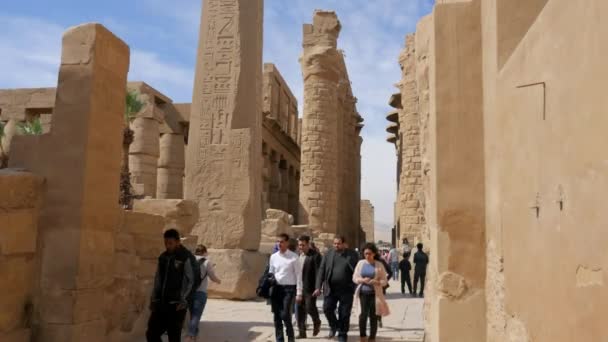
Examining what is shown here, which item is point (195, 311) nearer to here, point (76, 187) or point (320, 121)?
point (76, 187)

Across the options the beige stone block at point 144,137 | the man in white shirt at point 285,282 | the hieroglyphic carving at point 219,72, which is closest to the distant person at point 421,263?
the hieroglyphic carving at point 219,72

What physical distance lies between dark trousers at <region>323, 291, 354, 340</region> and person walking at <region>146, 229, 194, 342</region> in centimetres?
207

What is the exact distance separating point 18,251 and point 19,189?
507 mm

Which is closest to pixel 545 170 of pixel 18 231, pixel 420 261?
pixel 18 231

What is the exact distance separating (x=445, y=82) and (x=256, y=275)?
6402 mm

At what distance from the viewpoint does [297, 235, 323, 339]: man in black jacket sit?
23.4 feet

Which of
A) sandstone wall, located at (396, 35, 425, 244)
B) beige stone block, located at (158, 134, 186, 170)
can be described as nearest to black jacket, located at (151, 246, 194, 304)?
sandstone wall, located at (396, 35, 425, 244)

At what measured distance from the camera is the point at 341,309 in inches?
259

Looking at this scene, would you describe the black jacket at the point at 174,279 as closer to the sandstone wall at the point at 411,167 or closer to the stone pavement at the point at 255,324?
the stone pavement at the point at 255,324

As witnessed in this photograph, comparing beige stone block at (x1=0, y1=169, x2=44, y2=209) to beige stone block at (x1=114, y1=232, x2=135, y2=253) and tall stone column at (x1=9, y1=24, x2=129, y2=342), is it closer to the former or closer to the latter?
tall stone column at (x1=9, y1=24, x2=129, y2=342)

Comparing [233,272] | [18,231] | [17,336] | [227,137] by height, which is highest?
[227,137]

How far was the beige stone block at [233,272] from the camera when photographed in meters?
9.95

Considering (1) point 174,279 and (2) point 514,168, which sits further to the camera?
(1) point 174,279

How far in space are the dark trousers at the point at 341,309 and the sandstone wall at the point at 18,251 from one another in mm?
3042
